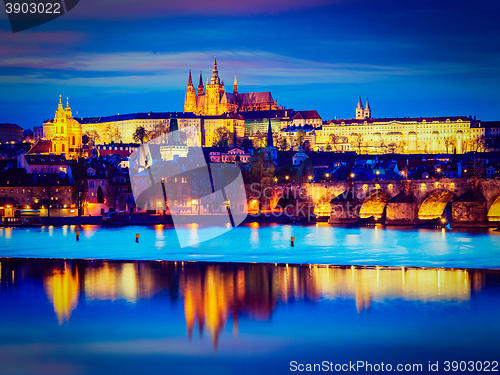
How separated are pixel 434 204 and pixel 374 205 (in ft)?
10.4

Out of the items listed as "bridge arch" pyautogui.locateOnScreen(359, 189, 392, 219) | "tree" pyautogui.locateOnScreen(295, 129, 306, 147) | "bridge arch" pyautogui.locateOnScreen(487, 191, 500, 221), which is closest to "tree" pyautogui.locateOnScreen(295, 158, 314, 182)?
"bridge arch" pyautogui.locateOnScreen(359, 189, 392, 219)

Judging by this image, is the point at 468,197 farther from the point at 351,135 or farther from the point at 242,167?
the point at 351,135

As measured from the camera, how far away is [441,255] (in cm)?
2192

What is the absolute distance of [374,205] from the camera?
36.7 m

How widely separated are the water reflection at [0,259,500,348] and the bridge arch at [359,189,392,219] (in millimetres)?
17014

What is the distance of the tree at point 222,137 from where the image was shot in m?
99.4

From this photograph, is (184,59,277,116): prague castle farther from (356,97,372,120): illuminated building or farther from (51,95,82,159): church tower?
(51,95,82,159): church tower

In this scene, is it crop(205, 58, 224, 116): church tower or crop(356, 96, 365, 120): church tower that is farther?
crop(356, 96, 365, 120): church tower

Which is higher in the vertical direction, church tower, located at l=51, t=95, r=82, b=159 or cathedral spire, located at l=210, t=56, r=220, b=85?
cathedral spire, located at l=210, t=56, r=220, b=85

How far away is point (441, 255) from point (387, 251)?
1.87m

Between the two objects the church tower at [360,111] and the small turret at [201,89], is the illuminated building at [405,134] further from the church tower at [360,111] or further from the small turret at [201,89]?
the small turret at [201,89]

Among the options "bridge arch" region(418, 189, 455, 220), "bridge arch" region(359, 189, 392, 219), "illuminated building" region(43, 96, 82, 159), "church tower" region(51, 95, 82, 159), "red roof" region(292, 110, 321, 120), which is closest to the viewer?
"bridge arch" region(418, 189, 455, 220)

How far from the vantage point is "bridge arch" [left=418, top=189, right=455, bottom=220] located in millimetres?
34250

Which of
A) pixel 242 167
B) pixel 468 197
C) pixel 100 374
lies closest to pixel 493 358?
pixel 100 374
